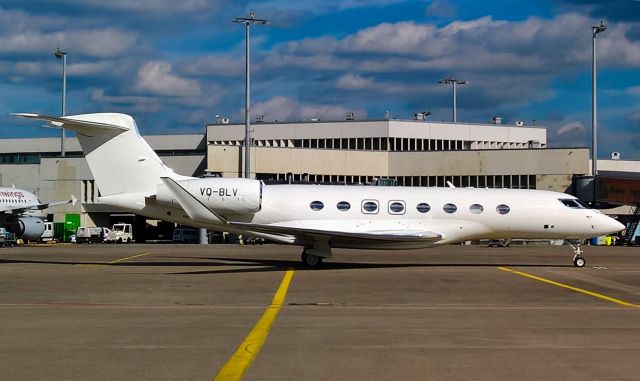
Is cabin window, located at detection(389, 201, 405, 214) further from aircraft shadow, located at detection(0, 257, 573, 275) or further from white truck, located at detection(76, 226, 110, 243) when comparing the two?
white truck, located at detection(76, 226, 110, 243)

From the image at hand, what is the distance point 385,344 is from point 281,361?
2.02 metres

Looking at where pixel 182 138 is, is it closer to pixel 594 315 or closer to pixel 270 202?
pixel 270 202

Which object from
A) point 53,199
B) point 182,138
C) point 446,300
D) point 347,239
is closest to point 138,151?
point 347,239

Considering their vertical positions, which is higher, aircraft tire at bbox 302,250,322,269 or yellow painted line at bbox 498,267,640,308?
aircraft tire at bbox 302,250,322,269

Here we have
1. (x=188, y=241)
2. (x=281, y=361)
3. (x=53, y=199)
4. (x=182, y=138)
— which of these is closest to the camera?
(x=281, y=361)

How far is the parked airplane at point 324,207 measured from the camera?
27266 mm

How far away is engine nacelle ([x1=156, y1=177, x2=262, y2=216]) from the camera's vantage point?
1070 inches

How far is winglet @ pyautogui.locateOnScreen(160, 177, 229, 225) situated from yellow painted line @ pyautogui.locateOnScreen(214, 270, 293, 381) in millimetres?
8900

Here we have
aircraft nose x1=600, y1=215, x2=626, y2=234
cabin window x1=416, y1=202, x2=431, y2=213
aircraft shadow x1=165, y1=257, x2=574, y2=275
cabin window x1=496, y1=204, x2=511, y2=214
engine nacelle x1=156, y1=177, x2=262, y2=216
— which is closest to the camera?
engine nacelle x1=156, y1=177, x2=262, y2=216

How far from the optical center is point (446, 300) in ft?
60.0

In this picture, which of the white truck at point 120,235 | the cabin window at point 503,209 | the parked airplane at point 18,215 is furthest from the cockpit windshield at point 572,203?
the white truck at point 120,235

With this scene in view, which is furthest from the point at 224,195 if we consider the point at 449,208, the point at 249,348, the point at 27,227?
the point at 27,227

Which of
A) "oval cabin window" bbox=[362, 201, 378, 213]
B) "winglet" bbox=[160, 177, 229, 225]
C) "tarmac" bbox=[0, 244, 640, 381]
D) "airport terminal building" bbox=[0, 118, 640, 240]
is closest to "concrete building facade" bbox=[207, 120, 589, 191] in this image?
"airport terminal building" bbox=[0, 118, 640, 240]

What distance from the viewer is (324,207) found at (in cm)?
2791
